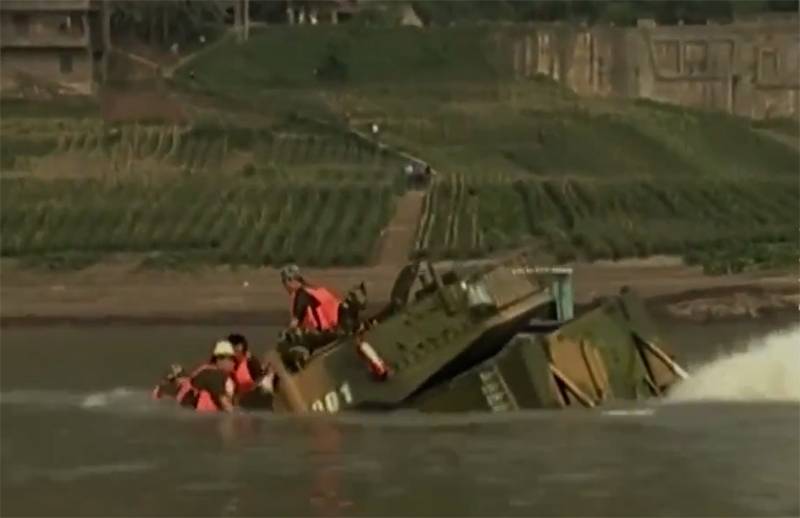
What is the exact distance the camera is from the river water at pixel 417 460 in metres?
20.5

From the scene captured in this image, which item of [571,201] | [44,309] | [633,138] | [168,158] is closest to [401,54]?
[633,138]

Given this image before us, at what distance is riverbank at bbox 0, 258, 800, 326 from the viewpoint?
1791 inches

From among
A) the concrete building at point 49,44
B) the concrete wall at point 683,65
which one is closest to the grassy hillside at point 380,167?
the concrete wall at point 683,65

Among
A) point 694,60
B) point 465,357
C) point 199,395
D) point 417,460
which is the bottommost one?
point 694,60

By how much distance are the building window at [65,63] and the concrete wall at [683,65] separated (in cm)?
1921

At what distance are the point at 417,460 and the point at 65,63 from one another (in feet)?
220

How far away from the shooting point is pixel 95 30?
90.8 metres

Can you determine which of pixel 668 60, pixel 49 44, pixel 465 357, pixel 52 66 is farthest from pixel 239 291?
pixel 668 60

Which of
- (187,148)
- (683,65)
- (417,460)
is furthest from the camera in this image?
(683,65)

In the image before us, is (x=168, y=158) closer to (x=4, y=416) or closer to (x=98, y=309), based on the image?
(x=98, y=309)

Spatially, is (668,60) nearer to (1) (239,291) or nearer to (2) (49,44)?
(2) (49,44)

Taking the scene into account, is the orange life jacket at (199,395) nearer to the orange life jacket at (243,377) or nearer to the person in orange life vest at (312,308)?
the orange life jacket at (243,377)

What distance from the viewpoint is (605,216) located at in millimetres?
56750

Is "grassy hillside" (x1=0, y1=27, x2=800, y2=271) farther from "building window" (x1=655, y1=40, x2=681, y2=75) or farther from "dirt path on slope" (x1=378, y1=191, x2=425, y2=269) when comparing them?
"building window" (x1=655, y1=40, x2=681, y2=75)
